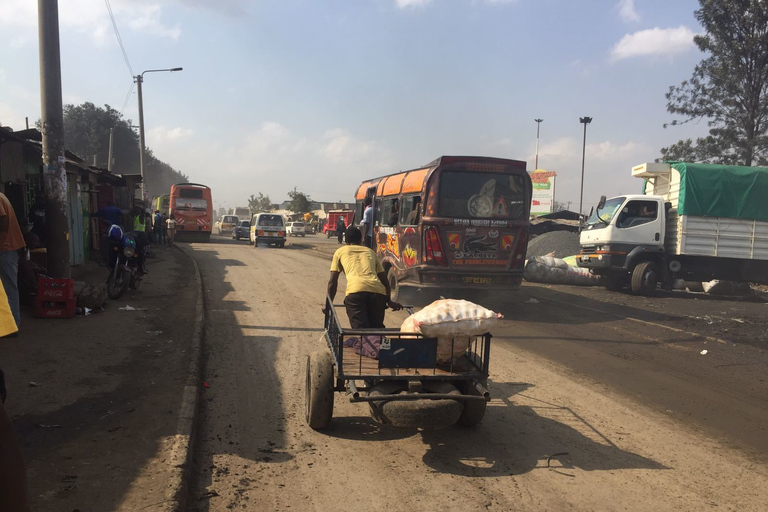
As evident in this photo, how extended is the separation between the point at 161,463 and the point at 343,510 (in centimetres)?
Answer: 133

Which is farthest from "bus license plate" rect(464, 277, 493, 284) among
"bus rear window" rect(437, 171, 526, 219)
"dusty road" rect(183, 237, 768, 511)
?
"dusty road" rect(183, 237, 768, 511)

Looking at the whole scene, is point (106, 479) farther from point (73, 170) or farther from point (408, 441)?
point (73, 170)

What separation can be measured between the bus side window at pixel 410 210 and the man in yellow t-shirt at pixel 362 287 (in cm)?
514

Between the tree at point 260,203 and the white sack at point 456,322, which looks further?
the tree at point 260,203

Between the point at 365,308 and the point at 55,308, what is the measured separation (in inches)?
210

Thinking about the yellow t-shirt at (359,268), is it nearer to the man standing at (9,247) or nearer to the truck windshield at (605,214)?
the man standing at (9,247)

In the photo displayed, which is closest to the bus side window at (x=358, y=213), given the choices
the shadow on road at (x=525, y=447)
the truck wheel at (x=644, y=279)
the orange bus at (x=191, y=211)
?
the truck wheel at (x=644, y=279)

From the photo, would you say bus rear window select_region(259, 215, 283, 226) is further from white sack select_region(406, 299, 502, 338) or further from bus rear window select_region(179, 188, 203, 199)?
white sack select_region(406, 299, 502, 338)

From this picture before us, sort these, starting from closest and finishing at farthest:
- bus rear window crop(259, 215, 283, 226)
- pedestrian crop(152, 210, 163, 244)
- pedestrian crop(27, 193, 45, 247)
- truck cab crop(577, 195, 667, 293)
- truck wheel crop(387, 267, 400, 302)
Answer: pedestrian crop(27, 193, 45, 247) < truck wheel crop(387, 267, 400, 302) < truck cab crop(577, 195, 667, 293) < pedestrian crop(152, 210, 163, 244) < bus rear window crop(259, 215, 283, 226)

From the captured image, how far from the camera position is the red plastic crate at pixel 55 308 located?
7.91 meters

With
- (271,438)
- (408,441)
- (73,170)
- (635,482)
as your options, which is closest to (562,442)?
(635,482)

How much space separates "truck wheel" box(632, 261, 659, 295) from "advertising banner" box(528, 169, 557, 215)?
36497mm

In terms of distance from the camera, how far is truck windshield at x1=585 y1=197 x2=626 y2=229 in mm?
14794

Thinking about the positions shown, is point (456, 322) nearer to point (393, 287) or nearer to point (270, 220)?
point (393, 287)
